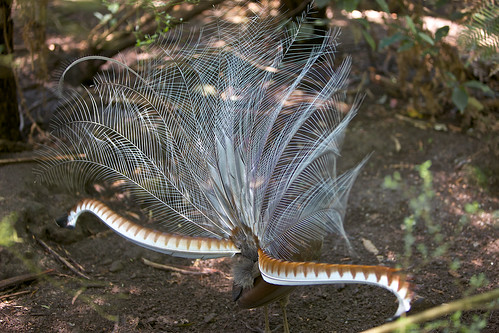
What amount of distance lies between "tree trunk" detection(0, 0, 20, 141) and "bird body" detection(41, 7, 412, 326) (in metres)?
1.26

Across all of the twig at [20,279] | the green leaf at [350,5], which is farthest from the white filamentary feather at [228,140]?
the green leaf at [350,5]

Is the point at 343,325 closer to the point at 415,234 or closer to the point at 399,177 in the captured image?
the point at 415,234

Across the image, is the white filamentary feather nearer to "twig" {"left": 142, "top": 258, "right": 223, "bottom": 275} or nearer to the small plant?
"twig" {"left": 142, "top": 258, "right": 223, "bottom": 275}

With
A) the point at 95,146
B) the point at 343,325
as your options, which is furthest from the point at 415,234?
the point at 95,146

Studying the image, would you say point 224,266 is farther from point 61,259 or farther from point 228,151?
point 228,151

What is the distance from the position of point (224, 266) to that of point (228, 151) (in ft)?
4.13

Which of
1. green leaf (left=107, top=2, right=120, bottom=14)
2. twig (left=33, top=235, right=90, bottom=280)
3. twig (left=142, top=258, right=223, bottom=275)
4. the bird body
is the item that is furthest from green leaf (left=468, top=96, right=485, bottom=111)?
twig (left=33, top=235, right=90, bottom=280)

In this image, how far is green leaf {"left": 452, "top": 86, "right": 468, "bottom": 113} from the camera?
4537mm

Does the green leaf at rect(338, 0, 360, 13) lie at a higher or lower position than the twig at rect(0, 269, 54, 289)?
higher

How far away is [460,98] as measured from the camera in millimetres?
4582

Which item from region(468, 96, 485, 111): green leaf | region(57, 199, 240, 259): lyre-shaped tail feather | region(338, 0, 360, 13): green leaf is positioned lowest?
region(57, 199, 240, 259): lyre-shaped tail feather

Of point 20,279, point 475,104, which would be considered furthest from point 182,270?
point 475,104

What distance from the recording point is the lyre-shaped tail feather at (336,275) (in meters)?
1.96

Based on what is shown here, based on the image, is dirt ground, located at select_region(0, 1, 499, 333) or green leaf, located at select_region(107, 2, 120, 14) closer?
dirt ground, located at select_region(0, 1, 499, 333)
